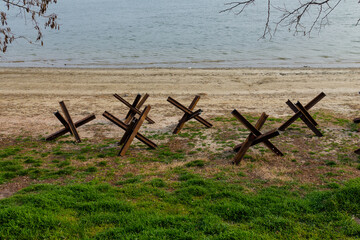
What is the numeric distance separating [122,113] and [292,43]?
3017 centimetres

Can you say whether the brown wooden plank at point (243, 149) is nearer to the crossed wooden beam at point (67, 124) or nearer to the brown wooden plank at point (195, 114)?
the brown wooden plank at point (195, 114)

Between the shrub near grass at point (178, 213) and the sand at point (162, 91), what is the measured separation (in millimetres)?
5572

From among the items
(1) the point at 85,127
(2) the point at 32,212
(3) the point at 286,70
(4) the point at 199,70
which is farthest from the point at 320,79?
(2) the point at 32,212

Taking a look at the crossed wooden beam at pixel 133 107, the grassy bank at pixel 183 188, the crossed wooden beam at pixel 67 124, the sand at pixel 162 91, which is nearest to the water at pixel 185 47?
the sand at pixel 162 91

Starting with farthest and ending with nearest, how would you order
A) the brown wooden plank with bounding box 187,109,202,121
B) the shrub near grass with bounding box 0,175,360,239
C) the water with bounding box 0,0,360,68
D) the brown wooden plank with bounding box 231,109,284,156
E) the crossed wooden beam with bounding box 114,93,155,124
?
the water with bounding box 0,0,360,68 < the crossed wooden beam with bounding box 114,93,155,124 < the brown wooden plank with bounding box 187,109,202,121 < the brown wooden plank with bounding box 231,109,284,156 < the shrub near grass with bounding box 0,175,360,239

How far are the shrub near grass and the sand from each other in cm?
557

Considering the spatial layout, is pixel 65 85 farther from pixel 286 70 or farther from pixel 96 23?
pixel 96 23

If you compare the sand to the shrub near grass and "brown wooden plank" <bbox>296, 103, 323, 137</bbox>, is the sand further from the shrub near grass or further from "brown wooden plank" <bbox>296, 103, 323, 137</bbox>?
the shrub near grass

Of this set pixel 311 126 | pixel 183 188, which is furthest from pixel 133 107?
pixel 311 126

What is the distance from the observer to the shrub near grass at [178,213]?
5.21m

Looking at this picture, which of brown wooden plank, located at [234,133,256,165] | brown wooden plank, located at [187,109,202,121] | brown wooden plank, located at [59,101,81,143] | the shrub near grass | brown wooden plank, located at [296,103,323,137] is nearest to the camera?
the shrub near grass

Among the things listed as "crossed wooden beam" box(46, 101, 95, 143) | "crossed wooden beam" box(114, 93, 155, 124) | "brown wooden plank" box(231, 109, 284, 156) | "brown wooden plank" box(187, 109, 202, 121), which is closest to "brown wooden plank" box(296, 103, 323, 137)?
"brown wooden plank" box(231, 109, 284, 156)

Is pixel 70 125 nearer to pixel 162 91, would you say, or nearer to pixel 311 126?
pixel 311 126

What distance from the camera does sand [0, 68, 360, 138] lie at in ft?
46.2
